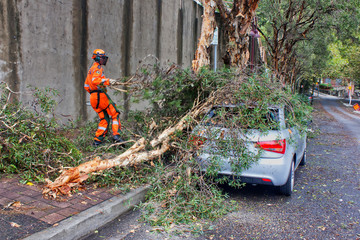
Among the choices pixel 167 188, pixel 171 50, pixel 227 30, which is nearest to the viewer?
pixel 167 188

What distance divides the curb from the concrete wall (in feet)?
8.01

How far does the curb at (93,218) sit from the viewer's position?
3.42m

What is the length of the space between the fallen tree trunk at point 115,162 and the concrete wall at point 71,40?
171cm

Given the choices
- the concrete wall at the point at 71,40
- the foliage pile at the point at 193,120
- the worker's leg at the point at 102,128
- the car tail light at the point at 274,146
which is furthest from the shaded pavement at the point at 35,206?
the car tail light at the point at 274,146

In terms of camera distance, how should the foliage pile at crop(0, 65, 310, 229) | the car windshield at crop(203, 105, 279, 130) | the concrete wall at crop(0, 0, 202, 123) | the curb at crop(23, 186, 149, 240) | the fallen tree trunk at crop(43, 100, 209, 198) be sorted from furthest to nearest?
1. the concrete wall at crop(0, 0, 202, 123)
2. the car windshield at crop(203, 105, 279, 130)
3. the foliage pile at crop(0, 65, 310, 229)
4. the fallen tree trunk at crop(43, 100, 209, 198)
5. the curb at crop(23, 186, 149, 240)

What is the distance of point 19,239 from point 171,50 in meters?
11.7

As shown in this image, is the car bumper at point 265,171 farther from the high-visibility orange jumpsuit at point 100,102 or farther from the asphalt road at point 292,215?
the high-visibility orange jumpsuit at point 100,102

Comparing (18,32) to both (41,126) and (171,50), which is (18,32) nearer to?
(41,126)

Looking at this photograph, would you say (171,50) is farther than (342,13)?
No

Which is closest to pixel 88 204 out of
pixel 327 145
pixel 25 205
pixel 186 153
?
pixel 25 205

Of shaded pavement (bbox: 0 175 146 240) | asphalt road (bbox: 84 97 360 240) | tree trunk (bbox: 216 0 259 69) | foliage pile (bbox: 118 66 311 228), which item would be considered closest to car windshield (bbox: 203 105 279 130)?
foliage pile (bbox: 118 66 311 228)

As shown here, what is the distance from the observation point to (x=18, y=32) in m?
7.27

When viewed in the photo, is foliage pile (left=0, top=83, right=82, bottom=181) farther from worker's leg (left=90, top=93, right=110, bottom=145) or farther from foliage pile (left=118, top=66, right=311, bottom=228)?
foliage pile (left=118, top=66, right=311, bottom=228)

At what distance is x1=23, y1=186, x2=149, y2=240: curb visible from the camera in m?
3.42
